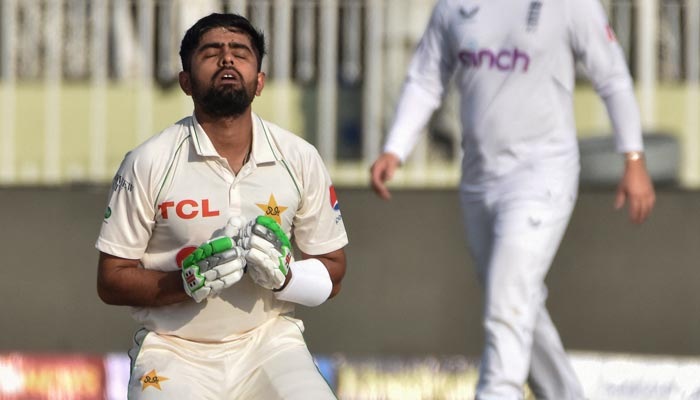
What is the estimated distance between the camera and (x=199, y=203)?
4.07 metres

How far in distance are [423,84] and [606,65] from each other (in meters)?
0.68

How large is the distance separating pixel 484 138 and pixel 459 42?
360 millimetres

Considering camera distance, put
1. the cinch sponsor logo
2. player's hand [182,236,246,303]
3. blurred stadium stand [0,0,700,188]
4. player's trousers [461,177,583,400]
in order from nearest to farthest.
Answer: player's hand [182,236,246,303], player's trousers [461,177,583,400], the cinch sponsor logo, blurred stadium stand [0,0,700,188]

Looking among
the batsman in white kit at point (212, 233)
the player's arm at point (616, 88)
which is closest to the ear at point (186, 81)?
the batsman in white kit at point (212, 233)

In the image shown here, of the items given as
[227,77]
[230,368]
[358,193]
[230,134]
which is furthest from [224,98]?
[358,193]

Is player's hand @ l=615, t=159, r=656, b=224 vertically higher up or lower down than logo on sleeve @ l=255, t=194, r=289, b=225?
lower down

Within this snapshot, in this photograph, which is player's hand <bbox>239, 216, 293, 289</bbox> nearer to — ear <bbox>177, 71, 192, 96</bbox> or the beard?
the beard

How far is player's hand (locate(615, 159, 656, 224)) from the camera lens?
18.1ft

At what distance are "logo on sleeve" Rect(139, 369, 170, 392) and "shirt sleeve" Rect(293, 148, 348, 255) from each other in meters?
0.57

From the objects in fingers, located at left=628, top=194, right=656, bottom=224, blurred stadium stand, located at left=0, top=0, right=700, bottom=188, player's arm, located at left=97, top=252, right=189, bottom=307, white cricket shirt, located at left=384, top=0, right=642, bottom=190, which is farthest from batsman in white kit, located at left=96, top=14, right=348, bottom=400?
blurred stadium stand, located at left=0, top=0, right=700, bottom=188

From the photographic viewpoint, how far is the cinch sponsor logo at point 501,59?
5.51 meters

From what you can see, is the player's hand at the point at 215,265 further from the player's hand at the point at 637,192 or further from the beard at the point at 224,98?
the player's hand at the point at 637,192

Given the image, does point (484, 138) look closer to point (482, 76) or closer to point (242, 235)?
point (482, 76)

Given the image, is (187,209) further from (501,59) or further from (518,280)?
(501,59)
